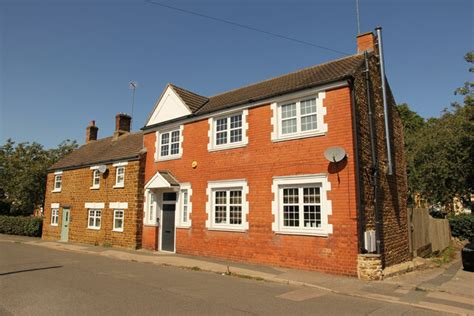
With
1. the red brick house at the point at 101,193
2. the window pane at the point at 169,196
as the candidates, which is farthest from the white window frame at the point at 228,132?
the red brick house at the point at 101,193

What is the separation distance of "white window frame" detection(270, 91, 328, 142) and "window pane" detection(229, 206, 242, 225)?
11.2 feet

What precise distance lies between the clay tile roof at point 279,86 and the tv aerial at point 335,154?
2.57 metres

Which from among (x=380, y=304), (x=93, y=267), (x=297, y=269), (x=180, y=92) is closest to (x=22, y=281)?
(x=93, y=267)

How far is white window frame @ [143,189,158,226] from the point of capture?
59.9ft

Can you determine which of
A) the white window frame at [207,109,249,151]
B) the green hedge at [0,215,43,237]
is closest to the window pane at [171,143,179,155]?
the white window frame at [207,109,249,151]

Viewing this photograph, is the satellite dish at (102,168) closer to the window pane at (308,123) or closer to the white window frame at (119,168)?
the white window frame at (119,168)

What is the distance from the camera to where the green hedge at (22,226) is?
95.6 ft

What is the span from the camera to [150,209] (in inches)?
738

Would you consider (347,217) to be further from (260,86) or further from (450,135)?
(450,135)

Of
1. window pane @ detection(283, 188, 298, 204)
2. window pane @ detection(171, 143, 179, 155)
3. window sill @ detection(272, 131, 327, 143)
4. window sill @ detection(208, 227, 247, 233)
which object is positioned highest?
window pane @ detection(171, 143, 179, 155)

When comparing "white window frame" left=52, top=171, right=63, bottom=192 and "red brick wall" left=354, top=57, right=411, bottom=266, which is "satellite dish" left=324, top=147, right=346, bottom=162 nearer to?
"red brick wall" left=354, top=57, right=411, bottom=266

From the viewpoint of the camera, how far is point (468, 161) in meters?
27.4

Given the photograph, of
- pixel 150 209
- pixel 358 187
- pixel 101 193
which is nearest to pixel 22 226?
pixel 101 193

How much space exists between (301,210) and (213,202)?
4.60m
